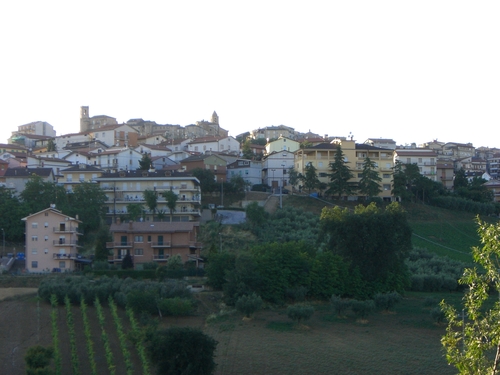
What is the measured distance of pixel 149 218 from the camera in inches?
2298

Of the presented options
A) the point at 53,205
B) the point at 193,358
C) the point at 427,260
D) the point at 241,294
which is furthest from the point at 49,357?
the point at 427,260

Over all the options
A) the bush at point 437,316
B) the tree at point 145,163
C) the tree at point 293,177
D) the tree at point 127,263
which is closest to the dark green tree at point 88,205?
the tree at point 127,263

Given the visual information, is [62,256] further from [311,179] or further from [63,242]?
[311,179]

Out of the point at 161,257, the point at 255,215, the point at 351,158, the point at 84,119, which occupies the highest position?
the point at 84,119

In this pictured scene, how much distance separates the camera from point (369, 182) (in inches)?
2469

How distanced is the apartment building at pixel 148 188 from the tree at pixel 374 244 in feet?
66.1

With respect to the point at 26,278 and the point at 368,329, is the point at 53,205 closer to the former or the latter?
the point at 26,278

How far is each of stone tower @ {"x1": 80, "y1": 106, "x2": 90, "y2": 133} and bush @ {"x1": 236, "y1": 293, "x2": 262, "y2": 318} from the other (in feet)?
334

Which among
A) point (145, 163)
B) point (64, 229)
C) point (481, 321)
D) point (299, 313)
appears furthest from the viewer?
point (145, 163)

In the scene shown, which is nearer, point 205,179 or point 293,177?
point 205,179

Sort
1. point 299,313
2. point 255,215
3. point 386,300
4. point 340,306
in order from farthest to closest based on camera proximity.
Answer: point 255,215 < point 386,300 < point 340,306 < point 299,313

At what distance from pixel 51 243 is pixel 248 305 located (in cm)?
2004

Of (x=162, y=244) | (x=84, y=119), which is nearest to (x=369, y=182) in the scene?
(x=162, y=244)

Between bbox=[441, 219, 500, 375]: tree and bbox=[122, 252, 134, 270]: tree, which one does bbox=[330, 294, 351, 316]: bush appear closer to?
bbox=[122, 252, 134, 270]: tree
